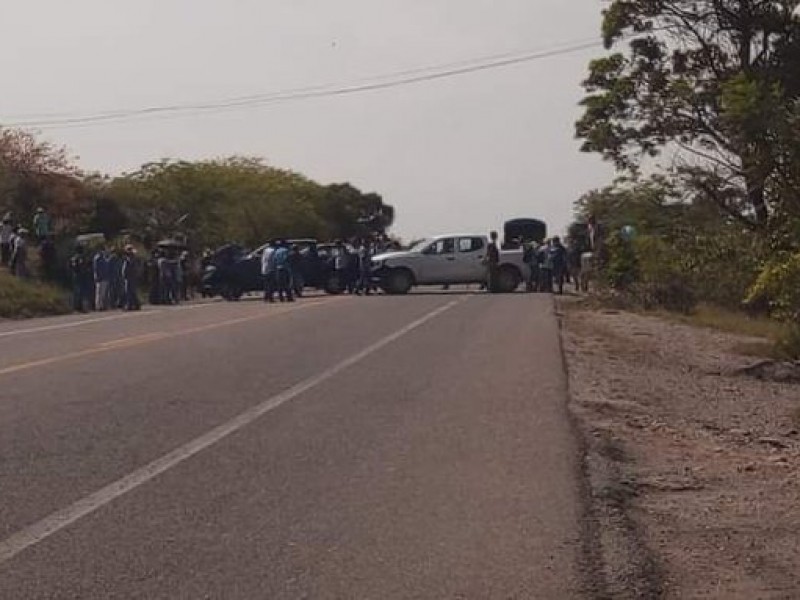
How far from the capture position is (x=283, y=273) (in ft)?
132

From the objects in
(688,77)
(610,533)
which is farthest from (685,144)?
(610,533)

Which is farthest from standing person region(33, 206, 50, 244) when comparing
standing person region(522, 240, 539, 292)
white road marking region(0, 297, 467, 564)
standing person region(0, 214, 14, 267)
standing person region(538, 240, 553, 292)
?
white road marking region(0, 297, 467, 564)

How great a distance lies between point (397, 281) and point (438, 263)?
1435 millimetres

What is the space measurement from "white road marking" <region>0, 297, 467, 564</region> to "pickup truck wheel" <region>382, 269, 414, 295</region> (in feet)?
92.4

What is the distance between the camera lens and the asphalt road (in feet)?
24.4

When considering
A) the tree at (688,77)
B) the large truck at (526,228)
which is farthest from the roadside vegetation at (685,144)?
the large truck at (526,228)

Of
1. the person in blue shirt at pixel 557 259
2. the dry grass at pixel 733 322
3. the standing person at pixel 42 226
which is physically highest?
the standing person at pixel 42 226

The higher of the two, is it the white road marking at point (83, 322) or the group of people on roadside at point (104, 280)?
the group of people on roadside at point (104, 280)

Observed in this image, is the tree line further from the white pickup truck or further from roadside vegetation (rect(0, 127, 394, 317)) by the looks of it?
the white pickup truck

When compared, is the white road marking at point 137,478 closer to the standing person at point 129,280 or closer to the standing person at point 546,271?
the standing person at point 129,280

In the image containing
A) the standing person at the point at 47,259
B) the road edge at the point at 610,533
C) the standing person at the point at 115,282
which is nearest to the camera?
the road edge at the point at 610,533

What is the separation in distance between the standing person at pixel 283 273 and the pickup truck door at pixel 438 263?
6282 mm

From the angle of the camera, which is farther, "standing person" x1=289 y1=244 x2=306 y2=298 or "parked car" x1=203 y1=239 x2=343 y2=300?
"parked car" x1=203 y1=239 x2=343 y2=300

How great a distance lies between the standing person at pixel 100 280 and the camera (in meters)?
36.6
